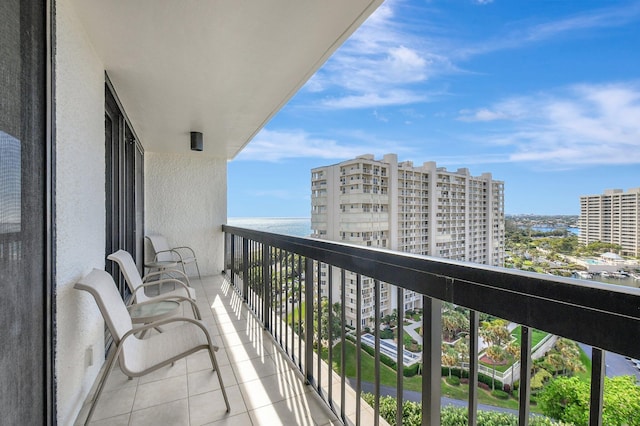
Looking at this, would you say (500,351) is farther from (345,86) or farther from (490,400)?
(345,86)

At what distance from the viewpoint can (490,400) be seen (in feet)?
3.22

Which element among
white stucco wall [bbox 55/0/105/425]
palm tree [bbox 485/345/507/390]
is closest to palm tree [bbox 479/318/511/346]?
palm tree [bbox 485/345/507/390]

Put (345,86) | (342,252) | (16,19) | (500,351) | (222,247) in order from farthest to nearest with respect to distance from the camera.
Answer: (345,86) → (222,247) → (342,252) → (16,19) → (500,351)

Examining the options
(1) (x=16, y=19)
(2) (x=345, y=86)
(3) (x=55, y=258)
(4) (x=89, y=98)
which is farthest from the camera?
(2) (x=345, y=86)

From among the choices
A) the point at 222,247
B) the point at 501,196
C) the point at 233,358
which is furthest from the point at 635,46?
the point at 222,247

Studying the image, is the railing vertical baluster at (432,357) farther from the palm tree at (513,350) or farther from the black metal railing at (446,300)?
the palm tree at (513,350)

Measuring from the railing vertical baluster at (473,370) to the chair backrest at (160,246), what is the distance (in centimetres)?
480

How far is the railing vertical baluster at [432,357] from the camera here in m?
1.04

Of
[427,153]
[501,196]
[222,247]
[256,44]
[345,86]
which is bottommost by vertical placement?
[222,247]

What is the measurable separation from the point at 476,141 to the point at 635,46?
5.08m

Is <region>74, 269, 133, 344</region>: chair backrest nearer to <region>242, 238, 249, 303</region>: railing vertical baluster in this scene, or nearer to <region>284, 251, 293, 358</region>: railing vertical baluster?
<region>284, 251, 293, 358</region>: railing vertical baluster

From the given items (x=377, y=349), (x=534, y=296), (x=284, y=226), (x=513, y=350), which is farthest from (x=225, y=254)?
(x=534, y=296)

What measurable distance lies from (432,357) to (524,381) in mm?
294

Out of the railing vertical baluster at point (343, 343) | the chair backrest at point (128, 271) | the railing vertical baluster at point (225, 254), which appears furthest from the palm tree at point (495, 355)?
the railing vertical baluster at point (225, 254)
